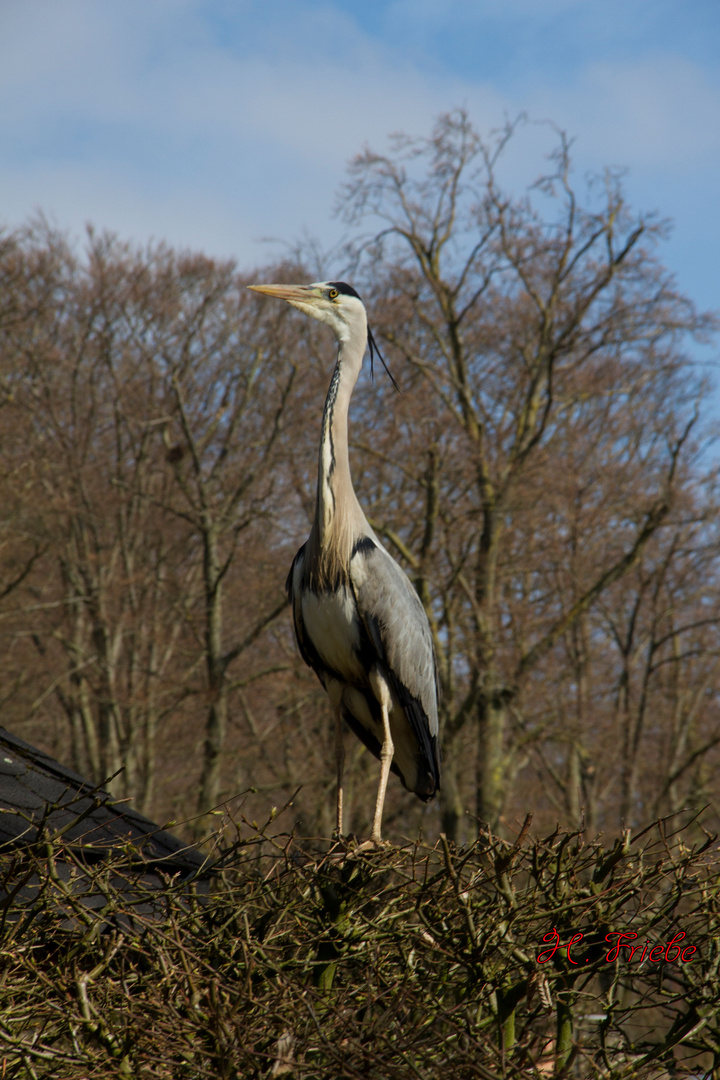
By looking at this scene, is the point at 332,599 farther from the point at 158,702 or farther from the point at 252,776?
the point at 252,776

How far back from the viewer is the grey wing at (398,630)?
16.1 ft

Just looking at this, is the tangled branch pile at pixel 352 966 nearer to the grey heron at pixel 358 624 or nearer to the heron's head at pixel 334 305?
the grey heron at pixel 358 624

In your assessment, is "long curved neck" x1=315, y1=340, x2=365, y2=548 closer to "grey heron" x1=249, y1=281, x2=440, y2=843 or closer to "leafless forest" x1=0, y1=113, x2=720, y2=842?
"grey heron" x1=249, y1=281, x2=440, y2=843

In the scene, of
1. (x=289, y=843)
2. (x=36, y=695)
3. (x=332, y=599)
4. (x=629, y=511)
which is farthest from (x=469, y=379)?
(x=289, y=843)

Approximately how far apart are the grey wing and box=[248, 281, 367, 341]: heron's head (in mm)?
1290

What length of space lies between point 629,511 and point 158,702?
850 cm

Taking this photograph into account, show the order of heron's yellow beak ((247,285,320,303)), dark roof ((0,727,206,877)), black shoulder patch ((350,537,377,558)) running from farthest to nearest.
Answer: heron's yellow beak ((247,285,320,303))
black shoulder patch ((350,537,377,558))
dark roof ((0,727,206,877))

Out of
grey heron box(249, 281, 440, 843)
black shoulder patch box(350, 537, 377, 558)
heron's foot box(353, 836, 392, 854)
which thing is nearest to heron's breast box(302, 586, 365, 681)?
grey heron box(249, 281, 440, 843)

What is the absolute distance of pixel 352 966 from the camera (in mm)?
3438

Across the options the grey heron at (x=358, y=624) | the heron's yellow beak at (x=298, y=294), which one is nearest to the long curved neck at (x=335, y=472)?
the grey heron at (x=358, y=624)

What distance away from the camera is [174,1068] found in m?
2.69

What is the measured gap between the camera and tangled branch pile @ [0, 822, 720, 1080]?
8.44ft

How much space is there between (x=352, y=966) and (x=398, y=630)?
1.84 meters
